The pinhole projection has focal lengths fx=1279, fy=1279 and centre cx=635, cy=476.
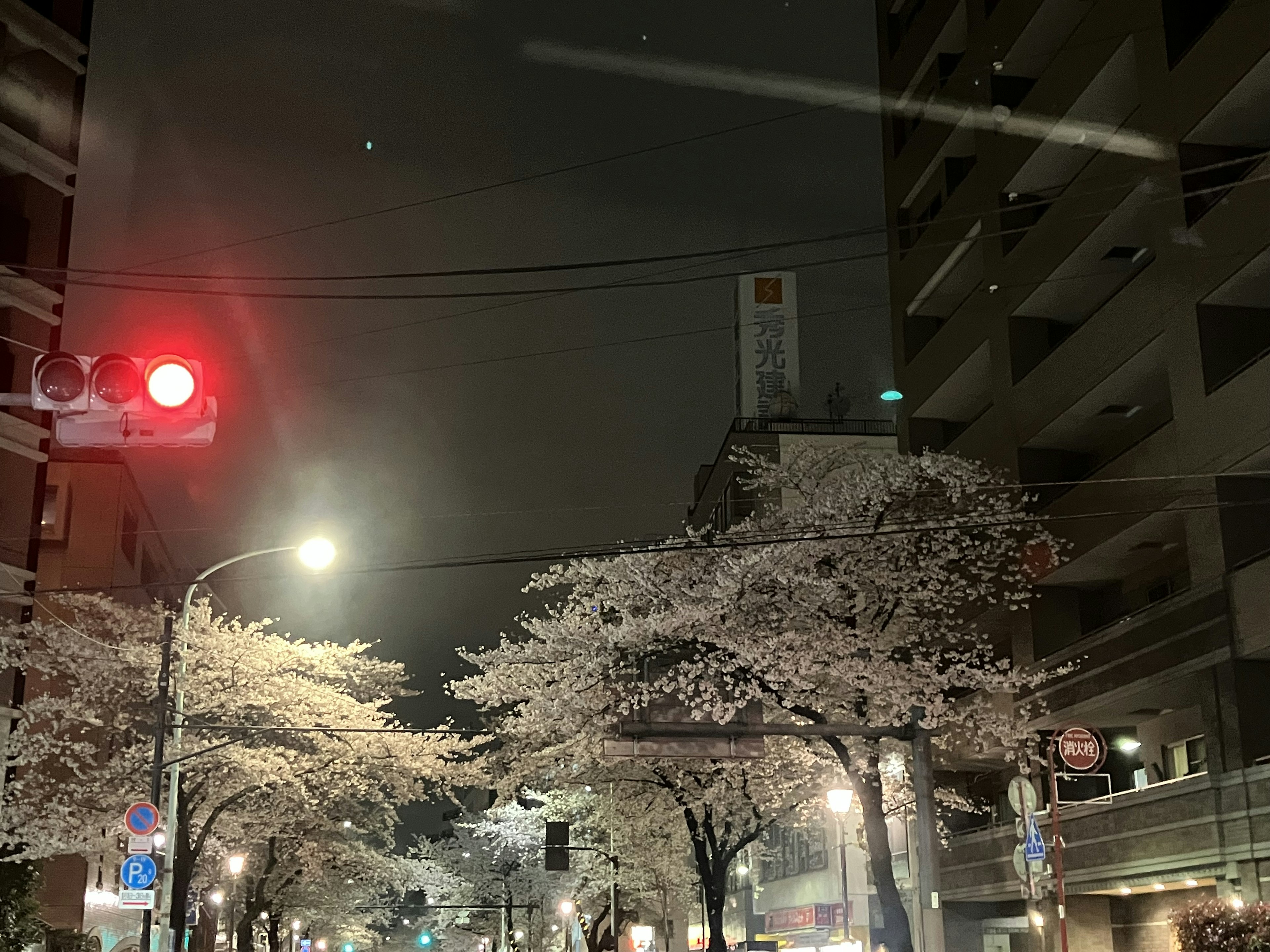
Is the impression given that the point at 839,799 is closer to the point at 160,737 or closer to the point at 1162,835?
the point at 1162,835

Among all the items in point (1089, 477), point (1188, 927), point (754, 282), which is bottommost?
point (1188, 927)

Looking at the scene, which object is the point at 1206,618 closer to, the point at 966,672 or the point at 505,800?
the point at 966,672

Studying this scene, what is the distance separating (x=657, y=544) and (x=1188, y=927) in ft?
43.0

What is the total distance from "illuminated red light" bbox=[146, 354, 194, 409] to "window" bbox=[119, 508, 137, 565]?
150ft

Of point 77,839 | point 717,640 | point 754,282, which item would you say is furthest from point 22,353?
point 754,282

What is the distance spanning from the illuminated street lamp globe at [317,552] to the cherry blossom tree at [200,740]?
872 cm

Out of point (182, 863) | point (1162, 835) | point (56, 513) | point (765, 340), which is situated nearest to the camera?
point (1162, 835)

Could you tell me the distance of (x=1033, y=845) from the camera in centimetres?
1908

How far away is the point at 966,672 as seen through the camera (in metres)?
28.4

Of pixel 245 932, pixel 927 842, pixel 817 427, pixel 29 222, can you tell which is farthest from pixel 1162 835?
pixel 817 427

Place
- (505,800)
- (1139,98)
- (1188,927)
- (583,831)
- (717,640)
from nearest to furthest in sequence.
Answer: (1188,927) < (717,640) < (1139,98) < (505,800) < (583,831)

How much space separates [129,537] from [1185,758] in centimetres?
4003

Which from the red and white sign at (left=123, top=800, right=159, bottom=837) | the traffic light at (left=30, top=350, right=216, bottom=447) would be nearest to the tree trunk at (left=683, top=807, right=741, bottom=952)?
the red and white sign at (left=123, top=800, right=159, bottom=837)

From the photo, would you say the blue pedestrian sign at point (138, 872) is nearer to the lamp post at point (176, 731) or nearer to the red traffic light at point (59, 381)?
the lamp post at point (176, 731)
